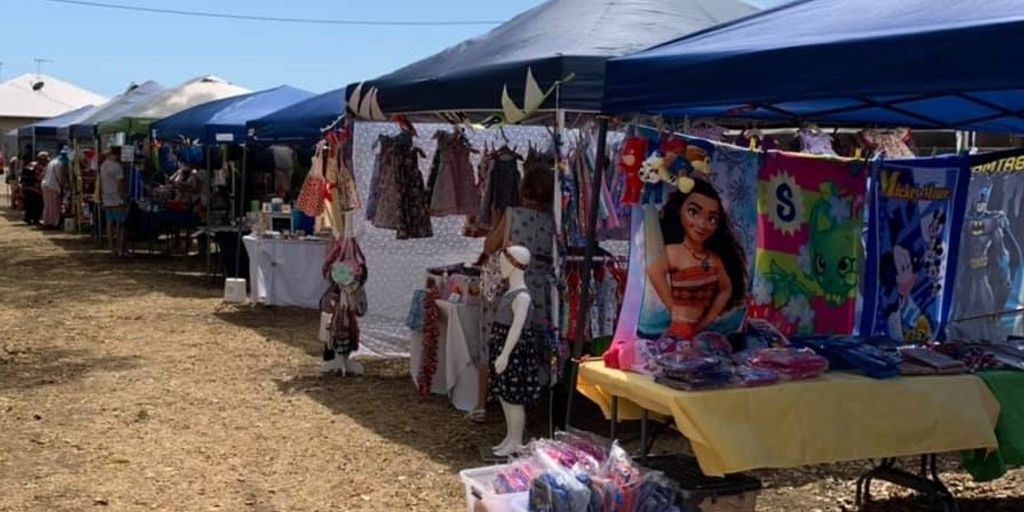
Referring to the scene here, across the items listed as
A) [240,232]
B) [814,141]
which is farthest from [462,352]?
[240,232]

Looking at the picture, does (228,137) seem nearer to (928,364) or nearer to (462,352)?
(462,352)

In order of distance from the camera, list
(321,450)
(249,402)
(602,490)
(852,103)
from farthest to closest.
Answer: (249,402) < (321,450) < (852,103) < (602,490)

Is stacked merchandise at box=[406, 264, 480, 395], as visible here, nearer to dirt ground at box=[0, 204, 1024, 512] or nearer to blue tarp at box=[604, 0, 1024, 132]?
dirt ground at box=[0, 204, 1024, 512]

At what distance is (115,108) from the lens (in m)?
16.9

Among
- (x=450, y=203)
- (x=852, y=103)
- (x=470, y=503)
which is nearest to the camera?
(x=470, y=503)

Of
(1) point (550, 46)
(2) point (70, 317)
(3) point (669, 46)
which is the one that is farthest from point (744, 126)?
(2) point (70, 317)

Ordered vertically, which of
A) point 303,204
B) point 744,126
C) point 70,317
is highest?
point 744,126

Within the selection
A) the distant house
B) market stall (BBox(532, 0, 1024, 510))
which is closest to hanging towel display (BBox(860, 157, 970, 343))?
market stall (BBox(532, 0, 1024, 510))

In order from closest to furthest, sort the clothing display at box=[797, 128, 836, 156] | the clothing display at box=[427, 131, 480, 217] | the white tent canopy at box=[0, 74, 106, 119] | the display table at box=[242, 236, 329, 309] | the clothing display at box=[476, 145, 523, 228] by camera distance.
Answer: the clothing display at box=[797, 128, 836, 156], the clothing display at box=[476, 145, 523, 228], the clothing display at box=[427, 131, 480, 217], the display table at box=[242, 236, 329, 309], the white tent canopy at box=[0, 74, 106, 119]

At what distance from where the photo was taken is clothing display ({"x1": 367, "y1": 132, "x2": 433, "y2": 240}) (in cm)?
759

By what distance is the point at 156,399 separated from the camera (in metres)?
6.85

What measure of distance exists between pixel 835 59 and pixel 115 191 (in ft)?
42.9

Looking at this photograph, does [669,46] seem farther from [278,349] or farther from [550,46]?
[278,349]

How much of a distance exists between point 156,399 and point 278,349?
1827mm
